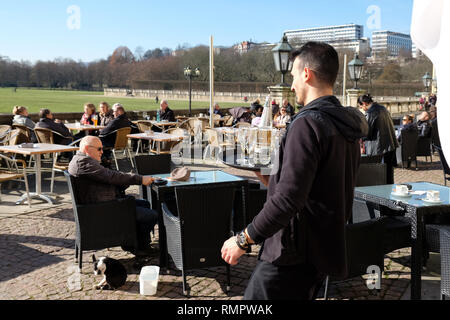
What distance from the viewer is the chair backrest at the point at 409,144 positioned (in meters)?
9.77

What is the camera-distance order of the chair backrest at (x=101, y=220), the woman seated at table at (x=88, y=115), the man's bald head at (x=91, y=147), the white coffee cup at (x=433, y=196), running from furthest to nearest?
the woman seated at table at (x=88, y=115)
the man's bald head at (x=91, y=147)
the chair backrest at (x=101, y=220)
the white coffee cup at (x=433, y=196)

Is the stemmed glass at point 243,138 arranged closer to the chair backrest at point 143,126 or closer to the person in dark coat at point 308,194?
the person in dark coat at point 308,194

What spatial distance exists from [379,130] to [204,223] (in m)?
4.82

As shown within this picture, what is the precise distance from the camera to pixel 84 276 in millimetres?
4004

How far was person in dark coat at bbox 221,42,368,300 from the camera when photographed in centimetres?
→ 171

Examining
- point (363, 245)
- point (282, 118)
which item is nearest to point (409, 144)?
point (282, 118)

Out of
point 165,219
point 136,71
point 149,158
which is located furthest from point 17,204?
point 136,71

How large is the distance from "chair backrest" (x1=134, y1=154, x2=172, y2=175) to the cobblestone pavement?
0.81 metres

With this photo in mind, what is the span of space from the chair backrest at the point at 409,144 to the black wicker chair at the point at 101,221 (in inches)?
290

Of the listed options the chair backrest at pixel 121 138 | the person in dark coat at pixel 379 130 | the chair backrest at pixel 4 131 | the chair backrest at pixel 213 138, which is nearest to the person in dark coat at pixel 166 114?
the chair backrest at pixel 213 138

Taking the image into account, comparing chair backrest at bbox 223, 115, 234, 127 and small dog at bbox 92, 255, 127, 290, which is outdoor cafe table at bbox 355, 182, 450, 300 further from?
chair backrest at bbox 223, 115, 234, 127

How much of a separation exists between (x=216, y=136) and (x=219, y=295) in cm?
716

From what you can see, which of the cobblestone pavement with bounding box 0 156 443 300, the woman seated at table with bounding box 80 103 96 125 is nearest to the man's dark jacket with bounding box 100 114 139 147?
the woman seated at table with bounding box 80 103 96 125
